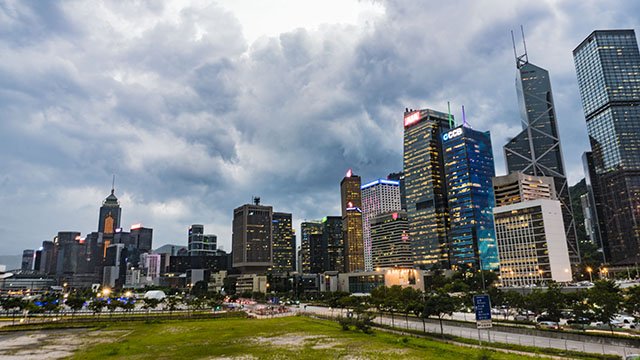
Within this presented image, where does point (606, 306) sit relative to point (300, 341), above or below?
above

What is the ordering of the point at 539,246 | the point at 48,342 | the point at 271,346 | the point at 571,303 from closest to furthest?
the point at 271,346 → the point at 48,342 → the point at 571,303 → the point at 539,246

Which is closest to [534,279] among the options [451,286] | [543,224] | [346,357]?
[543,224]

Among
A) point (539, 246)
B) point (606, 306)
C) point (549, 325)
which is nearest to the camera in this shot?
point (606, 306)

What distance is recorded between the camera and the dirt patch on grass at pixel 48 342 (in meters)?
55.4

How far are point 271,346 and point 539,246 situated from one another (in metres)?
172

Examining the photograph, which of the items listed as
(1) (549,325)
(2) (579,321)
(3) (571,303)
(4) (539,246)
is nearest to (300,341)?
(1) (549,325)

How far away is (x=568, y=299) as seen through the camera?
71375 millimetres

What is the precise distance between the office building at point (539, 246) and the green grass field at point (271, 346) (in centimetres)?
Answer: 14639

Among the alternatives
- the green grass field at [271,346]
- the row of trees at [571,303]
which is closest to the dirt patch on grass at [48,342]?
the green grass field at [271,346]

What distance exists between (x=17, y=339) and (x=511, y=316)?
103 m

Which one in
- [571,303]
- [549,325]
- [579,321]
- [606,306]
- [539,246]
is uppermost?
[539,246]

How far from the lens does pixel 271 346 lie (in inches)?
2318

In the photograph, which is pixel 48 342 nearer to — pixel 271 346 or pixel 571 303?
pixel 271 346

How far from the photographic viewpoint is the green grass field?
164 ft
